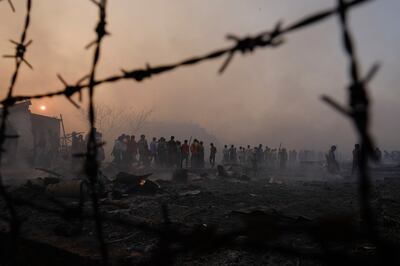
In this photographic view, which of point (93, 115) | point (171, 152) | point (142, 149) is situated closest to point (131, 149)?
point (142, 149)

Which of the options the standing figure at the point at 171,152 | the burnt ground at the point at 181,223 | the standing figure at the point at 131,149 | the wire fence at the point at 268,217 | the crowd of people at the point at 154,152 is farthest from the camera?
the standing figure at the point at 171,152

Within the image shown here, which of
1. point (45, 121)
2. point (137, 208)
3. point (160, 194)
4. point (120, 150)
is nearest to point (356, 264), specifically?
point (137, 208)

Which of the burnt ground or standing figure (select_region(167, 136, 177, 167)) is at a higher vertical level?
standing figure (select_region(167, 136, 177, 167))

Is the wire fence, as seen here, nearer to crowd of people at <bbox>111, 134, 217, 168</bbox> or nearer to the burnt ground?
the burnt ground

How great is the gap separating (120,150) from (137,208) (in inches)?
517

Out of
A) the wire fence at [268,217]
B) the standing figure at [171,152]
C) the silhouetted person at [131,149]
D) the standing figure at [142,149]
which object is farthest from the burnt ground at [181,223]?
the standing figure at [142,149]

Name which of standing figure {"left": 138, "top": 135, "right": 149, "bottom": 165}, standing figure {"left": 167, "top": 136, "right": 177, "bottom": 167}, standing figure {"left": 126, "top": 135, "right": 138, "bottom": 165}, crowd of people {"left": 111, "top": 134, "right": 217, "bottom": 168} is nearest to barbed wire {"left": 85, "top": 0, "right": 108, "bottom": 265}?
crowd of people {"left": 111, "top": 134, "right": 217, "bottom": 168}

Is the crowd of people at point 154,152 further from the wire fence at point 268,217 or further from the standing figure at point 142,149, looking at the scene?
the wire fence at point 268,217

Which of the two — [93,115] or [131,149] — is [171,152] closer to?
[131,149]

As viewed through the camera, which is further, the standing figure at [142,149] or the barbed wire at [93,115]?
the standing figure at [142,149]

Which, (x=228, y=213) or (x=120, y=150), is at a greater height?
(x=120, y=150)

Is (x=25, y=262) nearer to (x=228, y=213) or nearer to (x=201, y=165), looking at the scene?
(x=228, y=213)

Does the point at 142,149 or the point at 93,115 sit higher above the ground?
the point at 142,149

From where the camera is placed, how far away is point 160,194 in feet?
36.9
